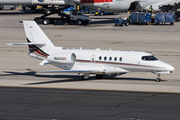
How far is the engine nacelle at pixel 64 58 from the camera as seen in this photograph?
3219 cm

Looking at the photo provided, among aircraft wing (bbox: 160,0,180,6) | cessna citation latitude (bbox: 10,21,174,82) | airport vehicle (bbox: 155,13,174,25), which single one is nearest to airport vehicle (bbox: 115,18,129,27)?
airport vehicle (bbox: 155,13,174,25)

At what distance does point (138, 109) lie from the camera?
2175cm

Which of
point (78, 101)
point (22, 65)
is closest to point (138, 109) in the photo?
point (78, 101)

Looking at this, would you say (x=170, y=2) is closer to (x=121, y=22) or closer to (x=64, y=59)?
(x=121, y=22)

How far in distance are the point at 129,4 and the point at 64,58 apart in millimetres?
54488

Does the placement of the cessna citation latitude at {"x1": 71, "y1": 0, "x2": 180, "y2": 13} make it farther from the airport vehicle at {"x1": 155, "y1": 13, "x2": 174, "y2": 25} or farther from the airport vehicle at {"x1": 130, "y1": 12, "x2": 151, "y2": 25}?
the airport vehicle at {"x1": 155, "y1": 13, "x2": 174, "y2": 25}

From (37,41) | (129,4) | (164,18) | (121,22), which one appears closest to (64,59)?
(37,41)

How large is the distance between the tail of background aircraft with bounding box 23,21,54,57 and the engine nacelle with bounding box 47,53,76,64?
5.54 feet

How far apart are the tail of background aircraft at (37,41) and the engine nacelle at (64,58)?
1.69 meters

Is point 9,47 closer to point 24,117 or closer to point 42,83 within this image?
point 42,83

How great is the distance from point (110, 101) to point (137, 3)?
2511 inches

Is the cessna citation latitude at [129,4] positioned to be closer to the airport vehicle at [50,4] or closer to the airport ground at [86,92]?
the airport vehicle at [50,4]

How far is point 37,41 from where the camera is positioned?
3431cm

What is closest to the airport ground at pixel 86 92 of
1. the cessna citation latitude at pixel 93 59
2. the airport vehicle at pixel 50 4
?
the cessna citation latitude at pixel 93 59
